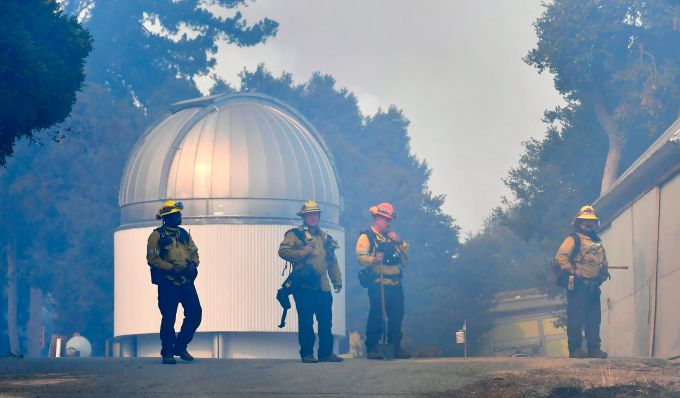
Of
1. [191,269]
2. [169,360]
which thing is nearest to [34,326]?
[191,269]

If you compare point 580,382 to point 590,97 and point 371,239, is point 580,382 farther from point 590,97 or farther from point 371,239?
point 590,97

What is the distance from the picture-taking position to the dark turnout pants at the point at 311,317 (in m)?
17.3

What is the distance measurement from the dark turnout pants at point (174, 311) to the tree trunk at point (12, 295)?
3988cm

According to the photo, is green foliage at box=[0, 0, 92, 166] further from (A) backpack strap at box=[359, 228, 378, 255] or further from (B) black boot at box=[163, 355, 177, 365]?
(A) backpack strap at box=[359, 228, 378, 255]

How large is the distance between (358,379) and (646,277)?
10408 mm

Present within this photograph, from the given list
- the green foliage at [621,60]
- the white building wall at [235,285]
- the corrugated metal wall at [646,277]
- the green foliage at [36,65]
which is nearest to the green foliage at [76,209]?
the white building wall at [235,285]

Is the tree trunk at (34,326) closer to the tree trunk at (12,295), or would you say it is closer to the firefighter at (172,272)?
the tree trunk at (12,295)

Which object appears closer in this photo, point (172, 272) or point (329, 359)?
point (172, 272)

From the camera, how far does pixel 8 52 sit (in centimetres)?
1998

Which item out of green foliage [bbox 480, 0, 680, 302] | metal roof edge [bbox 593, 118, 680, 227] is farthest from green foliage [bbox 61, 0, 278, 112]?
metal roof edge [bbox 593, 118, 680, 227]

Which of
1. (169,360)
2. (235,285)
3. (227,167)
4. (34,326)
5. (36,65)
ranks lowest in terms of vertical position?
(169,360)

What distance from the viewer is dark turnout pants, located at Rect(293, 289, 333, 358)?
17.3 m

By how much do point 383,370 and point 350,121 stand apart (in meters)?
64.2

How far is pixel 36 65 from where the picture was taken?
798 inches
